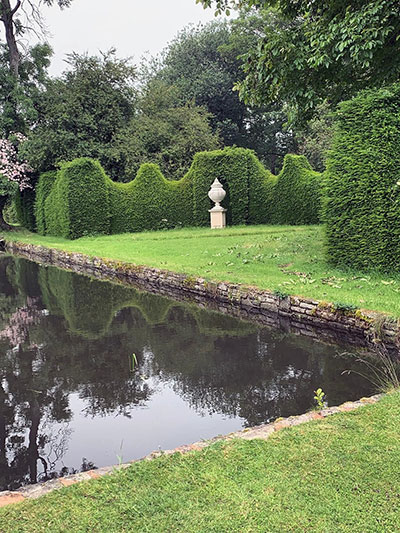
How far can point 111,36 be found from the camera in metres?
24.8

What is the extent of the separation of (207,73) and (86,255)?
2255 cm

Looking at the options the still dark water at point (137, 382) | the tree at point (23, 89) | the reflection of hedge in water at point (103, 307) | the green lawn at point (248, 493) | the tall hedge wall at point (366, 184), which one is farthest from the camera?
the tree at point (23, 89)

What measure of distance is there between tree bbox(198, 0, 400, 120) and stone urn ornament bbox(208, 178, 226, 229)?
995 cm

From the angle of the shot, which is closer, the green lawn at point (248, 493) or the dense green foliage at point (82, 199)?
the green lawn at point (248, 493)

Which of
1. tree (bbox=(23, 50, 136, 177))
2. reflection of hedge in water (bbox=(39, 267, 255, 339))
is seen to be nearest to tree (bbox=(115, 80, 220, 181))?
tree (bbox=(23, 50, 136, 177))

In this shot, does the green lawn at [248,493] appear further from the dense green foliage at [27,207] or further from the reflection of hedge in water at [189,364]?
the dense green foliage at [27,207]

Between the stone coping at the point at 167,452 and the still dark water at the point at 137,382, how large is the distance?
2.15ft

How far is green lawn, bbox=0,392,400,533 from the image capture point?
1.94m

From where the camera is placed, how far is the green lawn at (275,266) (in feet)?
20.9

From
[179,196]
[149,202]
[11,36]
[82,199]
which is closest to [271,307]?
[82,199]

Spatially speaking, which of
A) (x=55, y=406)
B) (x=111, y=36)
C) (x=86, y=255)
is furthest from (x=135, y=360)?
(x=111, y=36)

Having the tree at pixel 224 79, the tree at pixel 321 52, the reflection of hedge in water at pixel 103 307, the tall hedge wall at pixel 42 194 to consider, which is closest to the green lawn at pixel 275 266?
the reflection of hedge in water at pixel 103 307

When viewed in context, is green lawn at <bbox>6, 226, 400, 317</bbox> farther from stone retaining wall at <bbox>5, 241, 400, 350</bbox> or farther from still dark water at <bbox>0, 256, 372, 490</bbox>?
still dark water at <bbox>0, 256, 372, 490</bbox>

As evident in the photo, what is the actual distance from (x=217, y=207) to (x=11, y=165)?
36.5ft
